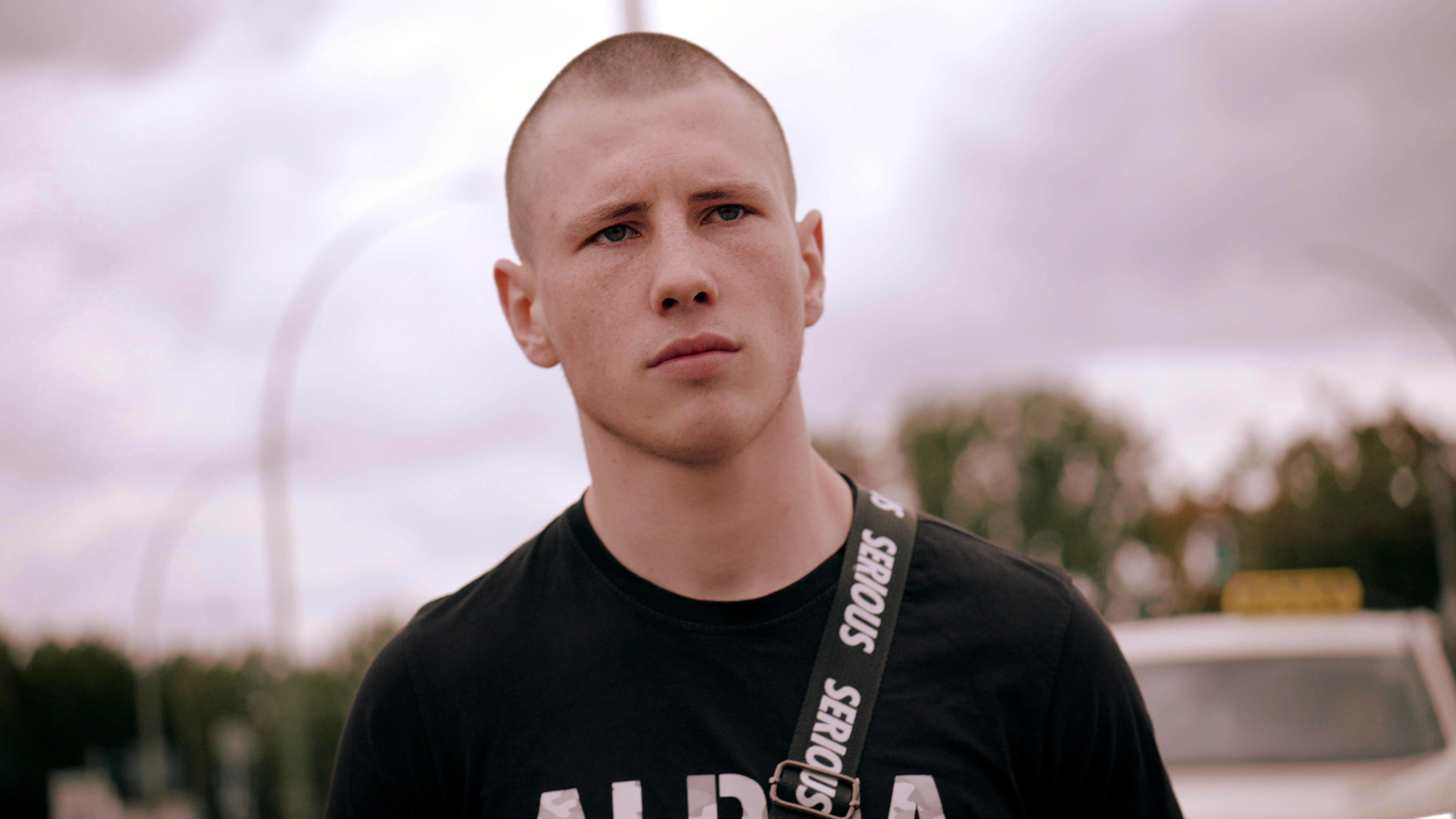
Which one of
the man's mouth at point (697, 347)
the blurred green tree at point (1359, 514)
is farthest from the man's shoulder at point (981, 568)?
the blurred green tree at point (1359, 514)

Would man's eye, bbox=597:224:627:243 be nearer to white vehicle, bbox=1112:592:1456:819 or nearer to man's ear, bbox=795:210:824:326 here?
man's ear, bbox=795:210:824:326

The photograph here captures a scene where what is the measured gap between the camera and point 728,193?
77.2 inches

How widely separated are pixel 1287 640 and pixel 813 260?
166 inches

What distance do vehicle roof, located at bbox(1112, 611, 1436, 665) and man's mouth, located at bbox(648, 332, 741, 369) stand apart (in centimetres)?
407

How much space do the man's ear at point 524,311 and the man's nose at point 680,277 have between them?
0.27m

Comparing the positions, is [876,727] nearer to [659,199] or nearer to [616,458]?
[616,458]

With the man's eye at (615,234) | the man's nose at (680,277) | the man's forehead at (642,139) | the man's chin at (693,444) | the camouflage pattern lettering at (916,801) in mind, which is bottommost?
the camouflage pattern lettering at (916,801)

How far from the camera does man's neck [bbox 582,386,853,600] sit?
6.61ft

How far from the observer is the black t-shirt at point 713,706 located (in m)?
1.87

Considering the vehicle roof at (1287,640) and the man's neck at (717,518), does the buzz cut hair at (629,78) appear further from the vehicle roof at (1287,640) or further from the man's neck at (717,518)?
the vehicle roof at (1287,640)

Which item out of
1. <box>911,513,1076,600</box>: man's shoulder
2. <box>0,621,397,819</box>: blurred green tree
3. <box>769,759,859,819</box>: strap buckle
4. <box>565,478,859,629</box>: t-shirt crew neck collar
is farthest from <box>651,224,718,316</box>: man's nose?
<box>0,621,397,819</box>: blurred green tree

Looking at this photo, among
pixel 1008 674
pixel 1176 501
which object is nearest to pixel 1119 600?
pixel 1176 501

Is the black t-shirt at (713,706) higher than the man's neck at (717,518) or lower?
lower

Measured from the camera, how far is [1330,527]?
140 ft
